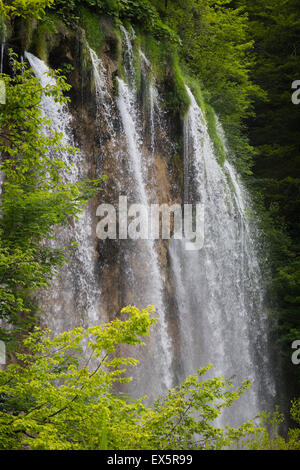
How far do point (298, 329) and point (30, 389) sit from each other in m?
13.3

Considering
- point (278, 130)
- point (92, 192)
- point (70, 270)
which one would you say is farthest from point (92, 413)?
point (278, 130)

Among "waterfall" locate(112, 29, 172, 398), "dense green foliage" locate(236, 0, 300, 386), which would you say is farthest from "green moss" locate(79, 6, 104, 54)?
"dense green foliage" locate(236, 0, 300, 386)

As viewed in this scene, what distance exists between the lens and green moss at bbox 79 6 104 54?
436 inches

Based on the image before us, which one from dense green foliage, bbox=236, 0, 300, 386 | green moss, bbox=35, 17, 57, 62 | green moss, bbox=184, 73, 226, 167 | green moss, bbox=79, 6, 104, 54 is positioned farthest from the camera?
dense green foliage, bbox=236, 0, 300, 386

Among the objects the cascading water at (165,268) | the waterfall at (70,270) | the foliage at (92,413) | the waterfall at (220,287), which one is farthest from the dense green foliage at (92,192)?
the waterfall at (220,287)

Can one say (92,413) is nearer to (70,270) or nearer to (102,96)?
(70,270)

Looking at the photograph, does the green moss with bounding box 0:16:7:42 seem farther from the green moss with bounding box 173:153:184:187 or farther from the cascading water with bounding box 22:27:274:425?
A: the green moss with bounding box 173:153:184:187

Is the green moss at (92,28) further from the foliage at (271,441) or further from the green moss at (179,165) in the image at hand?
the foliage at (271,441)

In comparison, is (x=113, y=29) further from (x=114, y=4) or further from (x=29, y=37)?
(x=29, y=37)

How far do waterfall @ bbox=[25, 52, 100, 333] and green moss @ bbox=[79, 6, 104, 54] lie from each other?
1881mm

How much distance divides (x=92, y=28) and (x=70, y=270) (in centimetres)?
567

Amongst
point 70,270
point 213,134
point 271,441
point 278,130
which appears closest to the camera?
point 271,441

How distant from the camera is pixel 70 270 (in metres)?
9.58
